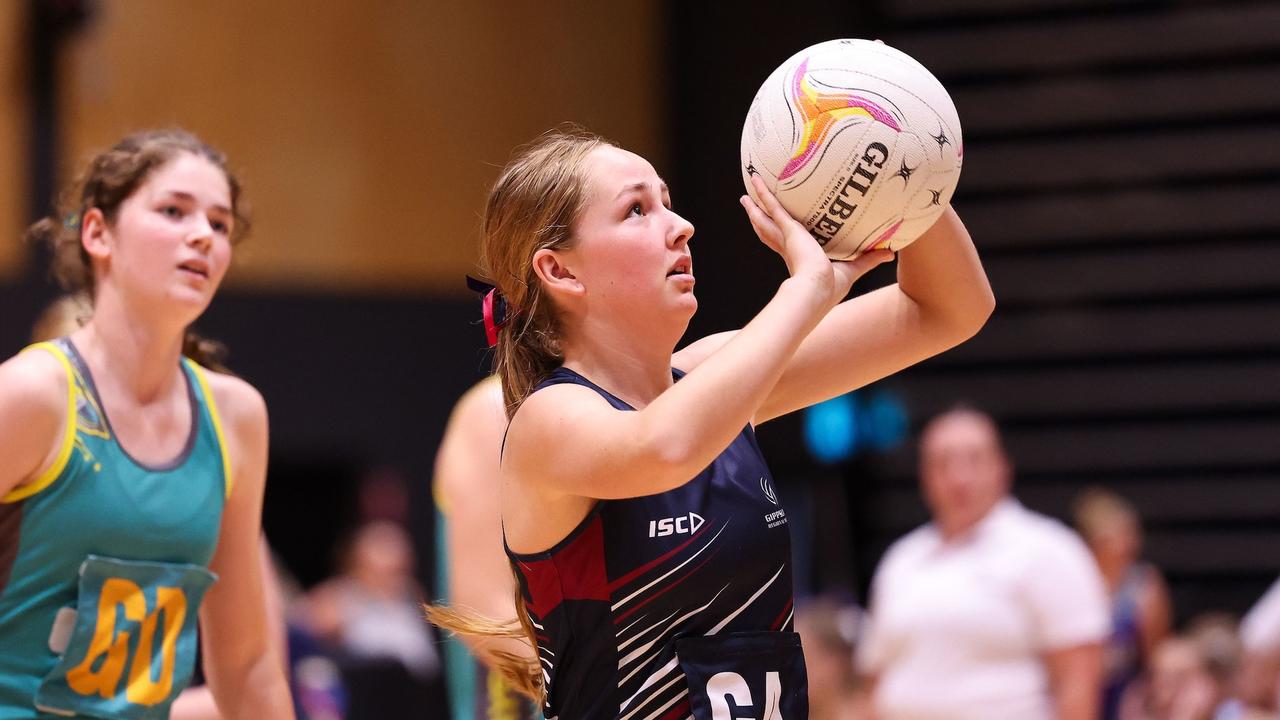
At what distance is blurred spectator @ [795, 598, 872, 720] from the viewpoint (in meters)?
5.98

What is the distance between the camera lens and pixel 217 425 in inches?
125

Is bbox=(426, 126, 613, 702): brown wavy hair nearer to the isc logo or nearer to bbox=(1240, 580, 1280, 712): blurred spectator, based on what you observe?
the isc logo

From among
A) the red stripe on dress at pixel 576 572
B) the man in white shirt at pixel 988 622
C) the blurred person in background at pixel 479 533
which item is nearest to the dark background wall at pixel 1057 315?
the man in white shirt at pixel 988 622

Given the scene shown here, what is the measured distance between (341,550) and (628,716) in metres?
8.67

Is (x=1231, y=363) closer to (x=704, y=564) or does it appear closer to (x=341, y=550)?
(x=341, y=550)

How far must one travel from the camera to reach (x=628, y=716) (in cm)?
225

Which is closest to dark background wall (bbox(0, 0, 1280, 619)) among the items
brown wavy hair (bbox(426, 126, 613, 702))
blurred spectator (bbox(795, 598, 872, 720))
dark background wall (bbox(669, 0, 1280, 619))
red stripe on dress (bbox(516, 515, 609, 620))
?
dark background wall (bbox(669, 0, 1280, 619))

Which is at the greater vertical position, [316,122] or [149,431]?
[316,122]

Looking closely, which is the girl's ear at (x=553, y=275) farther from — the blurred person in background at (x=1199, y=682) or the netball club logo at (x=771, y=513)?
the blurred person in background at (x=1199, y=682)

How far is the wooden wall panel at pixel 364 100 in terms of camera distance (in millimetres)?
9961

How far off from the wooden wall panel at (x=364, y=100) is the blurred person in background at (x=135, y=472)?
6589 mm

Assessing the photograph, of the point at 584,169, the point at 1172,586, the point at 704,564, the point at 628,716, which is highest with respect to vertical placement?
the point at 584,169

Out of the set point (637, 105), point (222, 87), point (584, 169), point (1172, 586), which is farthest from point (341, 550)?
point (584, 169)

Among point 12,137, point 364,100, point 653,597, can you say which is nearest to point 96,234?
point 653,597
